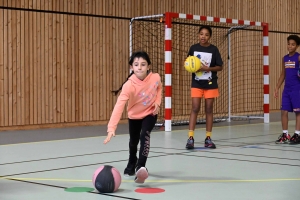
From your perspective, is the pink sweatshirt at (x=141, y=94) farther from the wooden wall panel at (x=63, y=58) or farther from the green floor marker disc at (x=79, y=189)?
the wooden wall panel at (x=63, y=58)

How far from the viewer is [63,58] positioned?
10445 millimetres

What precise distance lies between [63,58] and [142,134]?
6172mm

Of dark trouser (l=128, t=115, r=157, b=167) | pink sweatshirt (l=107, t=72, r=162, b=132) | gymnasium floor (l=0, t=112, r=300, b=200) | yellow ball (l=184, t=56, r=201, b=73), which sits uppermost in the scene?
yellow ball (l=184, t=56, r=201, b=73)

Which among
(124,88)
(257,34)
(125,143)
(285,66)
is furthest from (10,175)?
(257,34)

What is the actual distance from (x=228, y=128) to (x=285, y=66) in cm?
267

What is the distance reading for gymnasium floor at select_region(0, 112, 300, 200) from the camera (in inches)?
155

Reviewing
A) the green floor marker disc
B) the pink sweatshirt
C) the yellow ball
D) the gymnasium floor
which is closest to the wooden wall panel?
the gymnasium floor

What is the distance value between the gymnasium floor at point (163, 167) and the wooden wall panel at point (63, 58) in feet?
4.98

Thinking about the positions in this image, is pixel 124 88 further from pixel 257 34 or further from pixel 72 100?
pixel 257 34

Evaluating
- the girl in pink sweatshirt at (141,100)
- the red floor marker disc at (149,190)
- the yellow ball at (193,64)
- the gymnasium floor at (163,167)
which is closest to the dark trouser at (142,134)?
the girl in pink sweatshirt at (141,100)

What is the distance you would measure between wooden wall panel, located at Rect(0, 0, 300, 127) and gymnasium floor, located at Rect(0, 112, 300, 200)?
1.52m

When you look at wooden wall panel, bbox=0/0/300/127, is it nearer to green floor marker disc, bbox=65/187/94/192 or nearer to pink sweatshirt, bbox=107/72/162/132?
pink sweatshirt, bbox=107/72/162/132

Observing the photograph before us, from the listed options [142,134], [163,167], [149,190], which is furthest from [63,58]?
[149,190]

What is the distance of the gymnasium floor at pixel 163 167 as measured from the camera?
12.9 ft
